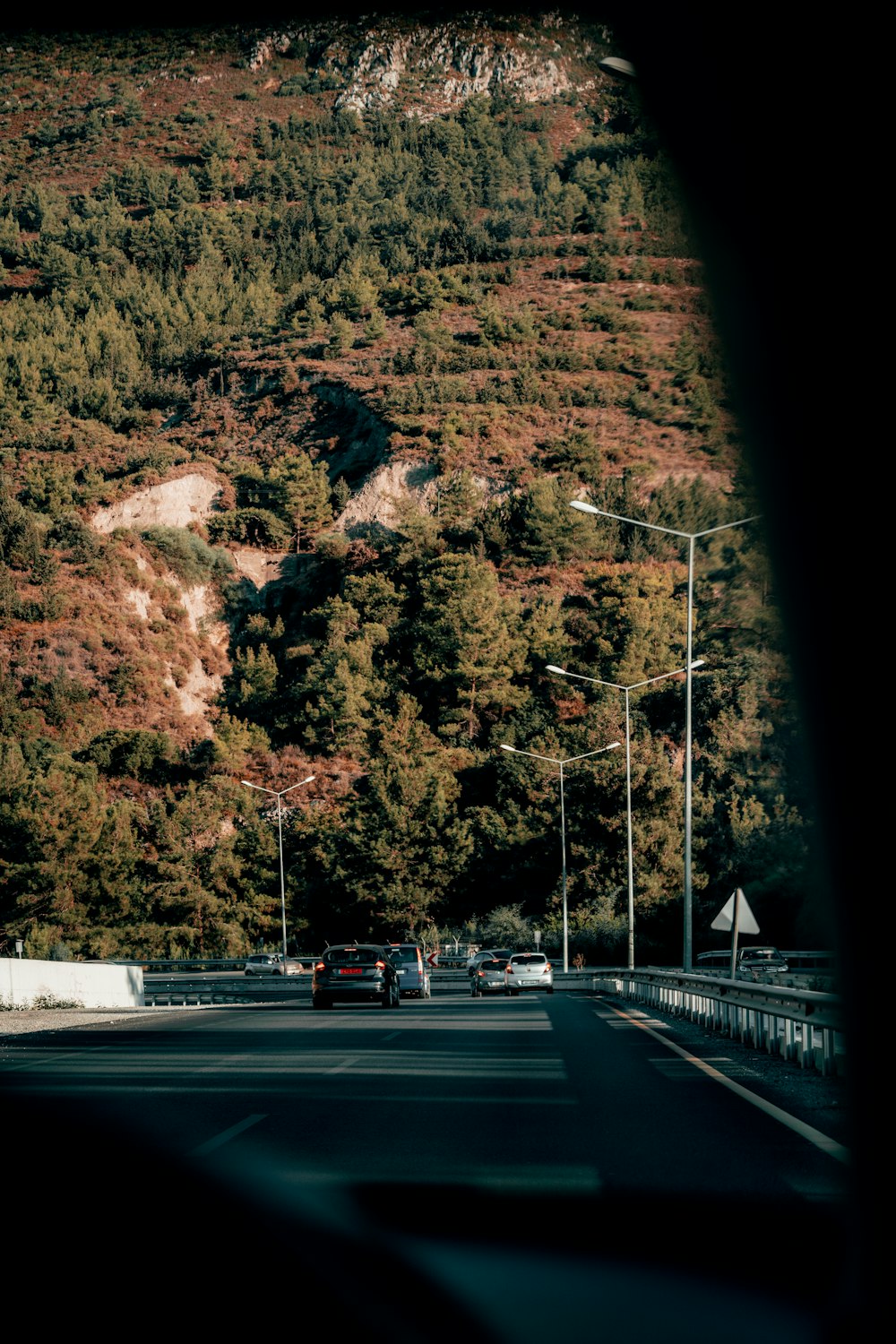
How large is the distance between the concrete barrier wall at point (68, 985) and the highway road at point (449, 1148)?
11.5m

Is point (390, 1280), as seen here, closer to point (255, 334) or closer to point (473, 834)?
point (473, 834)

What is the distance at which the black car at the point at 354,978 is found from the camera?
3438 centimetres

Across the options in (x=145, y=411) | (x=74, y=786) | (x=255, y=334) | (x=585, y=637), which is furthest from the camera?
(x=255, y=334)

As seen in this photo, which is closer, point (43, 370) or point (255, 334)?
point (43, 370)

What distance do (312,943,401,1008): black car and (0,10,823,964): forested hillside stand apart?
29.6ft

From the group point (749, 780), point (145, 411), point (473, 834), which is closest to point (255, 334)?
point (145, 411)

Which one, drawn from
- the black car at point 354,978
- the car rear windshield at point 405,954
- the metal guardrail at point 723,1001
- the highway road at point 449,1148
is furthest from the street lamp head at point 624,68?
the car rear windshield at point 405,954

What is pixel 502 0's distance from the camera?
17.5ft

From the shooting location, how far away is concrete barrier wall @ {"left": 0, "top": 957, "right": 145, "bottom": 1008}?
3284 centimetres

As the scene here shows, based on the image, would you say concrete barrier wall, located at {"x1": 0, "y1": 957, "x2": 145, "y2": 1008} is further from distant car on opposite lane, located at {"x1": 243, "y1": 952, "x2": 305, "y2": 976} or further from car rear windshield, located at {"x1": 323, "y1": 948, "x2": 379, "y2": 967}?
distant car on opposite lane, located at {"x1": 243, "y1": 952, "x2": 305, "y2": 976}

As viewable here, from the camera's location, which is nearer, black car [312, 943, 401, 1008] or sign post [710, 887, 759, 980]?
sign post [710, 887, 759, 980]

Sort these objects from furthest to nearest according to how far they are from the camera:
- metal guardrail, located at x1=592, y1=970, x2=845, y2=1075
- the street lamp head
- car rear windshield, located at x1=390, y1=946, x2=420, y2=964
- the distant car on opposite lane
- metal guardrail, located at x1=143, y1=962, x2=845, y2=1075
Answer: the distant car on opposite lane
car rear windshield, located at x1=390, y1=946, x2=420, y2=964
metal guardrail, located at x1=592, y1=970, x2=845, y2=1075
metal guardrail, located at x1=143, y1=962, x2=845, y2=1075
the street lamp head

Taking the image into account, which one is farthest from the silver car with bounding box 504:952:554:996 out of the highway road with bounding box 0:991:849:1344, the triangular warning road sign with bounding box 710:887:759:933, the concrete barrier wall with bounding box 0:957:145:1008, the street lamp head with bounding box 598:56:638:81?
the street lamp head with bounding box 598:56:638:81

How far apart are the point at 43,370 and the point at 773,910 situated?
14161cm
